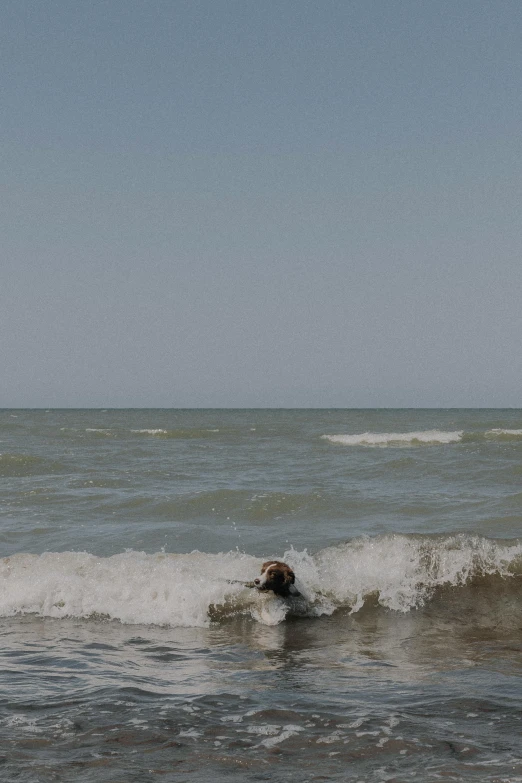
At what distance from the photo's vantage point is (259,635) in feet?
24.7

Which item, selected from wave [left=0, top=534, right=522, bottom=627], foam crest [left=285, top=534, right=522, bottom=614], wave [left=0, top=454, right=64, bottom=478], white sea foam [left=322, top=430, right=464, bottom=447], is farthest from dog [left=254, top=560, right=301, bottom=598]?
white sea foam [left=322, top=430, right=464, bottom=447]

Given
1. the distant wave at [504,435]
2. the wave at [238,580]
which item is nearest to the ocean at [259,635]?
the wave at [238,580]

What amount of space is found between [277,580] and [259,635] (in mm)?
649

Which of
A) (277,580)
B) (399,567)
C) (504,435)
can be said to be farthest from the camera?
(504,435)

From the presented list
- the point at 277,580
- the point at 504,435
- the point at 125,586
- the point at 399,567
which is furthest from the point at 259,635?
the point at 504,435

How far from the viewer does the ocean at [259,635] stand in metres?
4.31

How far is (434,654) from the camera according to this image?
6.69 meters

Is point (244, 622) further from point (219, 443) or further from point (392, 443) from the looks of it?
point (392, 443)

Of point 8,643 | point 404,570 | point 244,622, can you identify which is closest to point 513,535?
point 404,570

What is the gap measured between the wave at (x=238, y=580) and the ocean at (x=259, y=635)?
0.03 m

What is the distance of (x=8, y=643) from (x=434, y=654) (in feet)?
13.1

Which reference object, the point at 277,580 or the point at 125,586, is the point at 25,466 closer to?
the point at 125,586

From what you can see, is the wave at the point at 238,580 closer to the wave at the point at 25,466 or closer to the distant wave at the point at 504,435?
the wave at the point at 25,466

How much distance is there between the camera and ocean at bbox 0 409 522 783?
4.31 metres
